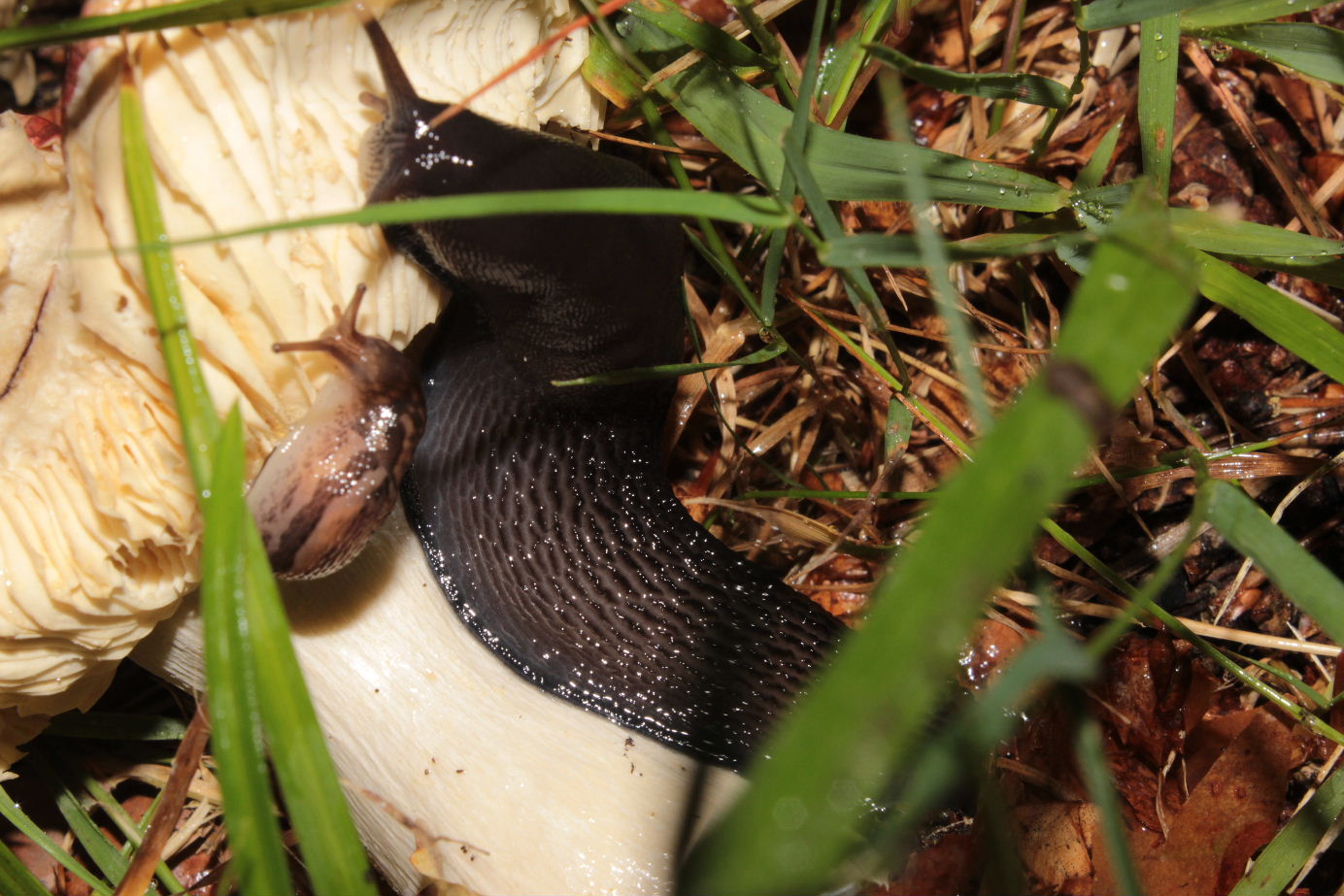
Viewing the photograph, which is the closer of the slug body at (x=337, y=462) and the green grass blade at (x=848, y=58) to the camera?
the slug body at (x=337, y=462)

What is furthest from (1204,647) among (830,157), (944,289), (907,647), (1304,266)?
(907,647)

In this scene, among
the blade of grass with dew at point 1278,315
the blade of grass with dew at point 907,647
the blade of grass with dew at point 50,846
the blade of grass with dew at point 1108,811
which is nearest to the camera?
the blade of grass with dew at point 907,647

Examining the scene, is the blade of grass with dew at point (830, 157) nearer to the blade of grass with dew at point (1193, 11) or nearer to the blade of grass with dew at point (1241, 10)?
the blade of grass with dew at point (1193, 11)

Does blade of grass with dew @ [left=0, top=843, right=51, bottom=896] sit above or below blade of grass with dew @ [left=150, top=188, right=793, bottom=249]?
below

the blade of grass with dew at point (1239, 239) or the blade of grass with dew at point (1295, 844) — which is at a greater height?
the blade of grass with dew at point (1239, 239)

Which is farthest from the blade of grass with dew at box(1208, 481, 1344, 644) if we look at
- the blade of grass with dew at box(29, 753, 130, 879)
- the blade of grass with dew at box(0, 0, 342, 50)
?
the blade of grass with dew at box(29, 753, 130, 879)

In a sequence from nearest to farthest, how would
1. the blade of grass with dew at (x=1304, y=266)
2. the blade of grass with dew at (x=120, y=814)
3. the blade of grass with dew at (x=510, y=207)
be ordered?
1. the blade of grass with dew at (x=510, y=207)
2. the blade of grass with dew at (x=1304, y=266)
3. the blade of grass with dew at (x=120, y=814)

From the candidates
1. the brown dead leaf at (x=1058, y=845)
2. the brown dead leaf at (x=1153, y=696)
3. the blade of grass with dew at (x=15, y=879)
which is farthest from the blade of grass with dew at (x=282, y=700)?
the brown dead leaf at (x=1153, y=696)

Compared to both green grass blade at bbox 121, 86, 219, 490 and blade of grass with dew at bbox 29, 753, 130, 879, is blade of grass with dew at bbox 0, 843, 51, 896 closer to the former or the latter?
blade of grass with dew at bbox 29, 753, 130, 879
